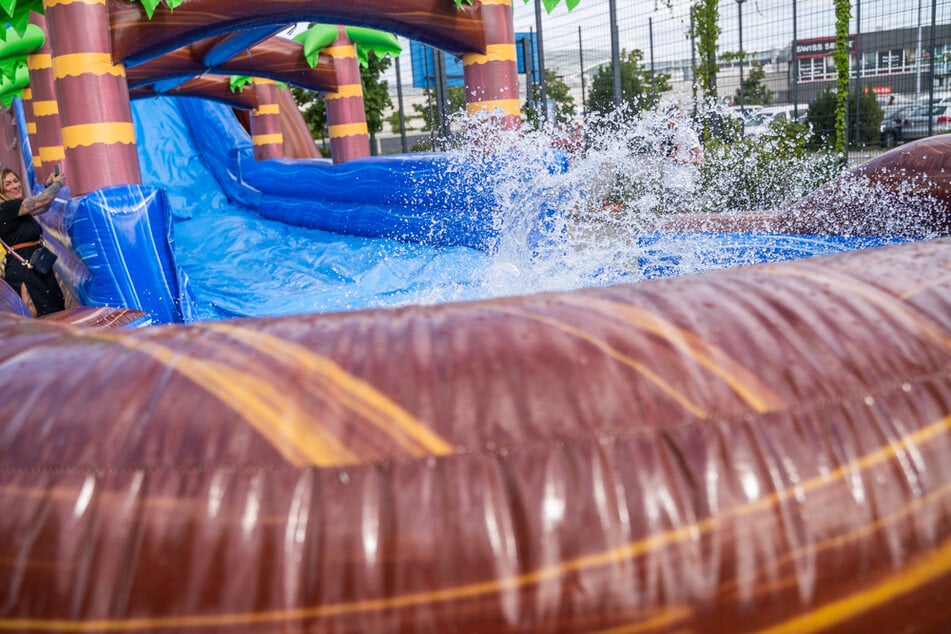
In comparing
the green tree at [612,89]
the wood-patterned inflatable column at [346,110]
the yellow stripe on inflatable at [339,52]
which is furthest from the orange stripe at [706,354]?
the green tree at [612,89]

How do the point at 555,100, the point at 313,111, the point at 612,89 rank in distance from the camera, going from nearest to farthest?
1. the point at 612,89
2. the point at 555,100
3. the point at 313,111

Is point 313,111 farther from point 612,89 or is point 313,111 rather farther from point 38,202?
point 38,202

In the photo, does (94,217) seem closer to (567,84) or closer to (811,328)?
(811,328)

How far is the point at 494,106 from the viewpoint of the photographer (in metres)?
4.07

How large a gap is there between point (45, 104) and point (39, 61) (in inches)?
12.5

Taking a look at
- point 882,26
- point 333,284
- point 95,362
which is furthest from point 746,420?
point 882,26

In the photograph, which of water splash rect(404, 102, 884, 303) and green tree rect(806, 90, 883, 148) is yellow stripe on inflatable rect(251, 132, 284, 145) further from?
green tree rect(806, 90, 883, 148)

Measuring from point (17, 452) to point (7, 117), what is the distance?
970cm

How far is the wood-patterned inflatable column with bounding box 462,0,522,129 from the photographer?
4.02 meters

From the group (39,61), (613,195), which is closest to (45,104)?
(39,61)

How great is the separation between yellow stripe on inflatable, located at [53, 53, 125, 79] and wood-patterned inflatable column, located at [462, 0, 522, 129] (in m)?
1.68

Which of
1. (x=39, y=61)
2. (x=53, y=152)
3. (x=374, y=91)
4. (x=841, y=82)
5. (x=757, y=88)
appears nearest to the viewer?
(x=39, y=61)

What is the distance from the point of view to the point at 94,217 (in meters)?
2.90

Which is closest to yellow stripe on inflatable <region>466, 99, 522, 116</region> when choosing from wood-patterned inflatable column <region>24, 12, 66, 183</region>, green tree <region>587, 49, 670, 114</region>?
green tree <region>587, 49, 670, 114</region>
